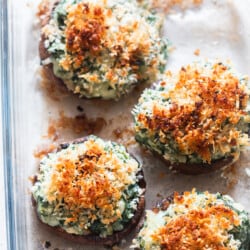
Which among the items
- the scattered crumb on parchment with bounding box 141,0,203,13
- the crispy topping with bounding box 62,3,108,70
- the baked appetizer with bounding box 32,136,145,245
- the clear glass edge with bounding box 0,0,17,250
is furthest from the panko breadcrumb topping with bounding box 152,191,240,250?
the scattered crumb on parchment with bounding box 141,0,203,13

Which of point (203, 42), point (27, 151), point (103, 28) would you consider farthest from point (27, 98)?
point (203, 42)

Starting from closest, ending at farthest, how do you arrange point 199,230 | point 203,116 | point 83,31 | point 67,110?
1. point 199,230
2. point 203,116
3. point 83,31
4. point 67,110

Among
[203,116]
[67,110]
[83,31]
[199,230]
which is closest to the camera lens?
[199,230]

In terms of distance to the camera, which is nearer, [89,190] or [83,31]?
[89,190]

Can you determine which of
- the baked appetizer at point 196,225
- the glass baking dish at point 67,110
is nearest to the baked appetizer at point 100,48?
the glass baking dish at point 67,110

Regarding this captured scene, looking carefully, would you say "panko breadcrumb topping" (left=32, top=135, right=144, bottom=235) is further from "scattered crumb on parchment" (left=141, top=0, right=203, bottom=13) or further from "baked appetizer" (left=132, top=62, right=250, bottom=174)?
"scattered crumb on parchment" (left=141, top=0, right=203, bottom=13)

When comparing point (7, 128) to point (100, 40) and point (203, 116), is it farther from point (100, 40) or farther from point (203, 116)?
point (203, 116)

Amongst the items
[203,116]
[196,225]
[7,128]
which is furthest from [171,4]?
[196,225]
